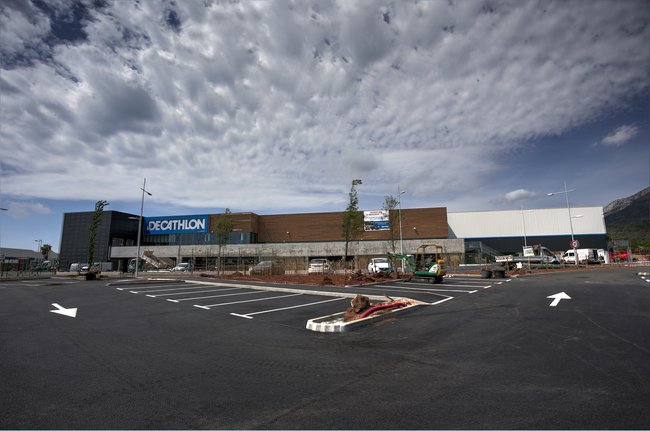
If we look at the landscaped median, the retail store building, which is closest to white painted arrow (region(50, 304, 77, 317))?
the landscaped median

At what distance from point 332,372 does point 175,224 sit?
71.9 metres

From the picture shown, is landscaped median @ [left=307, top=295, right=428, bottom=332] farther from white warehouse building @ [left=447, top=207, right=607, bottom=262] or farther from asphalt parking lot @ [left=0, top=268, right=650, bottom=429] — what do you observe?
white warehouse building @ [left=447, top=207, right=607, bottom=262]

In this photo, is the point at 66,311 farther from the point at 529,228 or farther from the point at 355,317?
the point at 529,228

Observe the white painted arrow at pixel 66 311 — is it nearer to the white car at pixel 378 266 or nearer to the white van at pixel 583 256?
the white car at pixel 378 266

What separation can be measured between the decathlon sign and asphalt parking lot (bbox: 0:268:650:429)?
6072cm

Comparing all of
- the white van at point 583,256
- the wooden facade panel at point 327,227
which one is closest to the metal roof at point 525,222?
the wooden facade panel at point 327,227

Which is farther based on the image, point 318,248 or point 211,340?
point 318,248

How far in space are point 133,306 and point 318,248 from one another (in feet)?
158

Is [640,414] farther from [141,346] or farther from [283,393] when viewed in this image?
[141,346]

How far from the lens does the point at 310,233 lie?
218 feet

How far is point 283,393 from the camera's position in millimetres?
4340

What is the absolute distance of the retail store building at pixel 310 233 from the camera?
61062 millimetres

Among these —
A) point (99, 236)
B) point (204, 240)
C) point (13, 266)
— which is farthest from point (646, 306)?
point (99, 236)

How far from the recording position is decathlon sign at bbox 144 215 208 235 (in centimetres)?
6869
